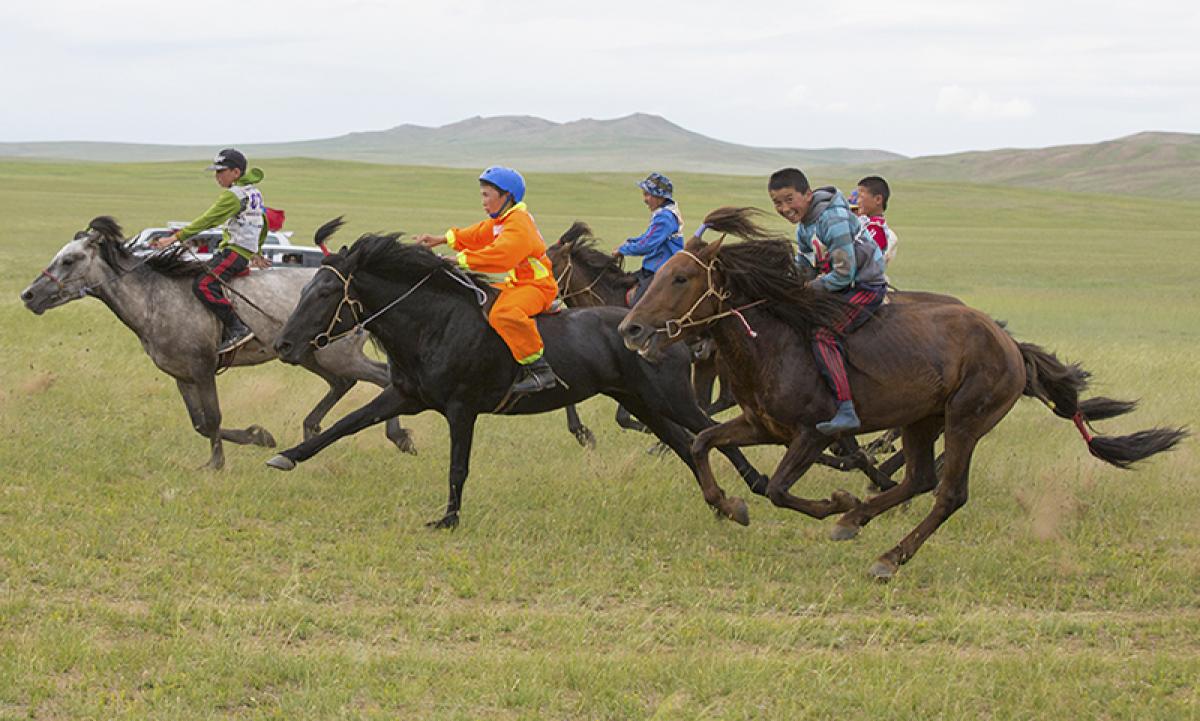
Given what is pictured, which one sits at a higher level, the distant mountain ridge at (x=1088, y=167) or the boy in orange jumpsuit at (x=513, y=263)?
the boy in orange jumpsuit at (x=513, y=263)

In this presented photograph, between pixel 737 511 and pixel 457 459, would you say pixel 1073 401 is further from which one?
pixel 457 459

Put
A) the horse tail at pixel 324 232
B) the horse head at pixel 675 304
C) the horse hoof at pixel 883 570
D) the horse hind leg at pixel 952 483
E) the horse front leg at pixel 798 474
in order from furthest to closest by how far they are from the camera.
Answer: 1. the horse tail at pixel 324 232
2. the horse hind leg at pixel 952 483
3. the horse front leg at pixel 798 474
4. the horse hoof at pixel 883 570
5. the horse head at pixel 675 304

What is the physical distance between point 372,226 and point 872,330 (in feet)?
129

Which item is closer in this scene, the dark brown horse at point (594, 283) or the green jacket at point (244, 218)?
the green jacket at point (244, 218)

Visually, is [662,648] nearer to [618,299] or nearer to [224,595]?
[224,595]

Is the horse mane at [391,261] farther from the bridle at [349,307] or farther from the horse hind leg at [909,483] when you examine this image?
the horse hind leg at [909,483]

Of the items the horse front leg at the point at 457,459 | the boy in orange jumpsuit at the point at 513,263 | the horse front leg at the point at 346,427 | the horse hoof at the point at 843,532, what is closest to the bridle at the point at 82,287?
the horse front leg at the point at 346,427

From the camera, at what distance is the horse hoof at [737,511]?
27.7ft

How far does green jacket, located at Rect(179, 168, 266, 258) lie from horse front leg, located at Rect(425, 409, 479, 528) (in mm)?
2954

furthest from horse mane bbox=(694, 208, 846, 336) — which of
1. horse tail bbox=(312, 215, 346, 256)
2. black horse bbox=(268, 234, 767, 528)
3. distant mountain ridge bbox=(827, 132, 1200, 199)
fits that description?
distant mountain ridge bbox=(827, 132, 1200, 199)

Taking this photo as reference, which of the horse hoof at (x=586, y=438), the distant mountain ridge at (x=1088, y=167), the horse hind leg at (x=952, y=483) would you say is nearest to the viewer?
the horse hind leg at (x=952, y=483)

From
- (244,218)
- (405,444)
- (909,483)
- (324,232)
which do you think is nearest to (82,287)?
(244,218)

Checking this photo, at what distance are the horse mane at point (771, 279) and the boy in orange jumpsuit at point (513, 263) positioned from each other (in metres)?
1.46

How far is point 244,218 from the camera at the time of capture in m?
10.9
